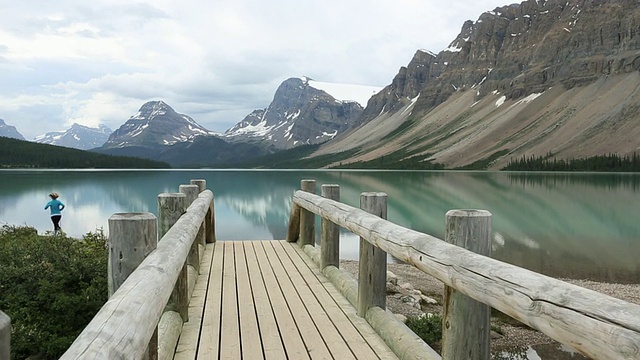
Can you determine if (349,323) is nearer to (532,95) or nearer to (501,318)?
(501,318)

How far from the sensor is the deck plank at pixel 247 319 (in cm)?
394

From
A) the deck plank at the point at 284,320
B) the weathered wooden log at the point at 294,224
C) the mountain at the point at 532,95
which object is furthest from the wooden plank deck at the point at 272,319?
the mountain at the point at 532,95

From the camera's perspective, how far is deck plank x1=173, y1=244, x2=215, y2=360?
3.89m

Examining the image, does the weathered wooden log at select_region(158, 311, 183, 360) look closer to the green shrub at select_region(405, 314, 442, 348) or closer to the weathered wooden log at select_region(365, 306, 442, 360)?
the weathered wooden log at select_region(365, 306, 442, 360)

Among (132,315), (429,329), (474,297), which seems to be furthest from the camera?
(429,329)

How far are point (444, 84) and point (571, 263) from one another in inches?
7269

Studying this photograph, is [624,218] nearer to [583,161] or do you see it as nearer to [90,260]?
[90,260]

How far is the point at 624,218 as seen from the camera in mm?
27688

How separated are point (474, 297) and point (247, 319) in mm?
2770

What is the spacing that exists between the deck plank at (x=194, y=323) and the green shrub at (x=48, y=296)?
1.46 metres

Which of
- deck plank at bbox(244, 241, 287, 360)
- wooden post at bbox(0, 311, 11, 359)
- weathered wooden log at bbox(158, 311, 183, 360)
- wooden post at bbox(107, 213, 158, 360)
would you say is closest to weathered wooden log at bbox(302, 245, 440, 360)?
deck plank at bbox(244, 241, 287, 360)

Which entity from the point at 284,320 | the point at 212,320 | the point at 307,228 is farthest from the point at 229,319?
the point at 307,228

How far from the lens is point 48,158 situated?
127438mm

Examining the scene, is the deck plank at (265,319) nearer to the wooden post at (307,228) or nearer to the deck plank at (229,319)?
the deck plank at (229,319)
